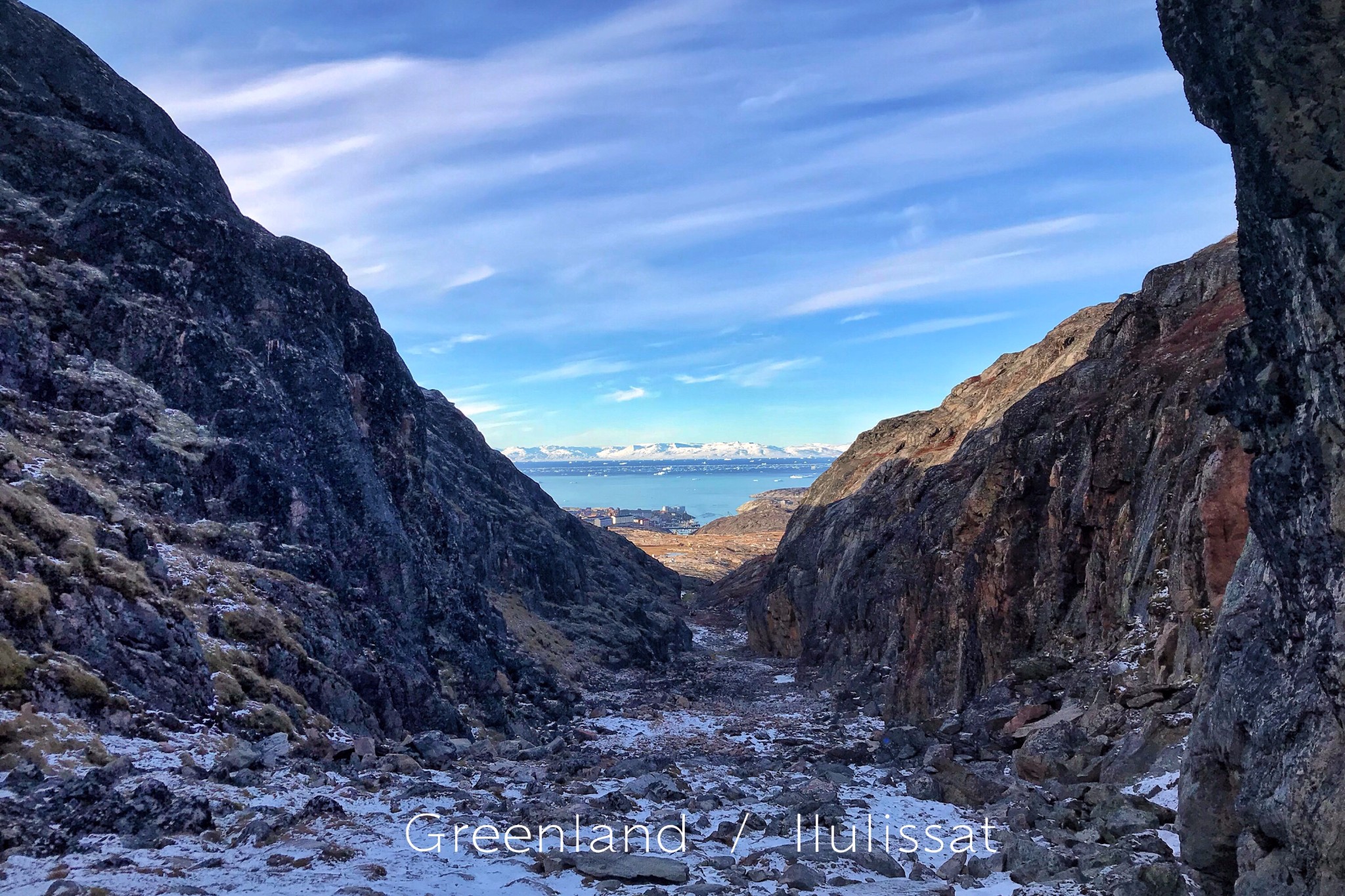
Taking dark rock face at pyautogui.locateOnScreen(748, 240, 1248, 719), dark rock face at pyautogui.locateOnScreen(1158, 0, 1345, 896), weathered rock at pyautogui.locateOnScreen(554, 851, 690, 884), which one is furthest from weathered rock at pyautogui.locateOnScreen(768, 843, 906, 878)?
dark rock face at pyautogui.locateOnScreen(748, 240, 1248, 719)

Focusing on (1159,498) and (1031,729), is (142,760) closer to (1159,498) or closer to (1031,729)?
(1031,729)

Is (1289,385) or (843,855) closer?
(1289,385)

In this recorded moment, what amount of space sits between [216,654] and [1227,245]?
28.4 metres

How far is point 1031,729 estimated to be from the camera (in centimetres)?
1703

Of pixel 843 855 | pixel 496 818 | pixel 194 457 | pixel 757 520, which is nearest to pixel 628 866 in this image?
pixel 496 818

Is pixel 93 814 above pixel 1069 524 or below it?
below

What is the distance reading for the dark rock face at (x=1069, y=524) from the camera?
594 inches

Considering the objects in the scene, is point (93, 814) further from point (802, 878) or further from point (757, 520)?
point (757, 520)

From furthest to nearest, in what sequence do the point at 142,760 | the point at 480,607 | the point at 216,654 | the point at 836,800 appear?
the point at 480,607 < the point at 216,654 < the point at 836,800 < the point at 142,760

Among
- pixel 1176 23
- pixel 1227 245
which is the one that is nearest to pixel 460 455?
pixel 1227 245

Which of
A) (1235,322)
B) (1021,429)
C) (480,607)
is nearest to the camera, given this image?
(1235,322)

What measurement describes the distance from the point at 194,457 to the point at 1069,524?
21426mm

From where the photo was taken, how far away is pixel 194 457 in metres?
19.2

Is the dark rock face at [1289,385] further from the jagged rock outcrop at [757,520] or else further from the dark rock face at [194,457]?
the jagged rock outcrop at [757,520]
